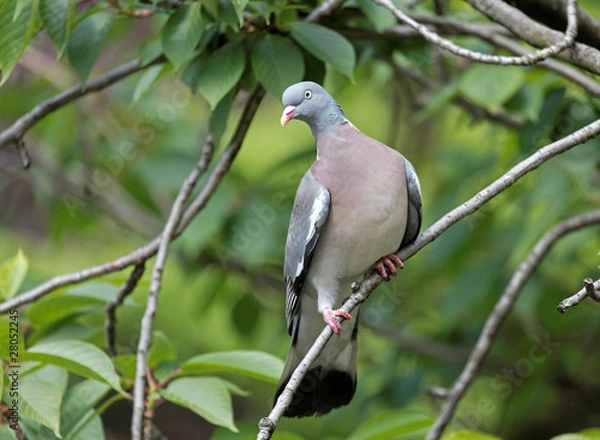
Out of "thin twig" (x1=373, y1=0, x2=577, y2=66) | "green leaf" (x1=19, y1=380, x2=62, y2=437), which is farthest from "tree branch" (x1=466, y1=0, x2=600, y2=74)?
"green leaf" (x1=19, y1=380, x2=62, y2=437)

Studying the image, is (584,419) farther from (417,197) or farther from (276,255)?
(417,197)

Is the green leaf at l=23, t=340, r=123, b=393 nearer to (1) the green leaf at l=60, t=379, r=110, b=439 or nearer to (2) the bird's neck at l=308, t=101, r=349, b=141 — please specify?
(1) the green leaf at l=60, t=379, r=110, b=439

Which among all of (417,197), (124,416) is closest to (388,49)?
(417,197)

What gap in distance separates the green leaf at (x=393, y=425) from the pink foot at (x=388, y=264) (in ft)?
1.43

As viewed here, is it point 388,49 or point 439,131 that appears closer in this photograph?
point 388,49

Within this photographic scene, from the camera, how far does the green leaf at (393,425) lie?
2.45 meters

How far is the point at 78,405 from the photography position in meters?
2.44

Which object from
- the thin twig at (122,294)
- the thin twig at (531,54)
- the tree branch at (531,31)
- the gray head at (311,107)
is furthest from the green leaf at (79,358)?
the tree branch at (531,31)

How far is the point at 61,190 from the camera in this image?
4.60 metres

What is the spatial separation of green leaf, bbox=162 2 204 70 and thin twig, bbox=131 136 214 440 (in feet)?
1.71

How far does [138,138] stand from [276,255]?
4.13ft

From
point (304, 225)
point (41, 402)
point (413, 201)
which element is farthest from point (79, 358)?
point (413, 201)

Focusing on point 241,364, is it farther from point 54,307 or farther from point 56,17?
point 56,17

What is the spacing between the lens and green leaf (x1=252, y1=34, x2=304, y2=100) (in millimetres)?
2463
